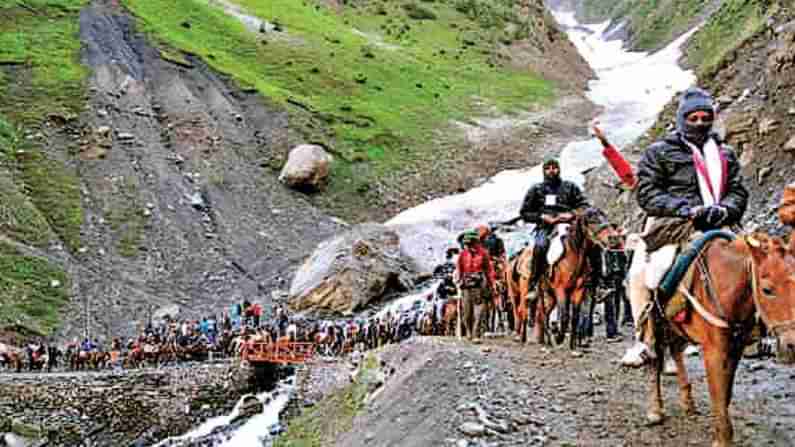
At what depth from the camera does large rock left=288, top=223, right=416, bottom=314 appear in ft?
113

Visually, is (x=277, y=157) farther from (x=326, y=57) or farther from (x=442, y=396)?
(x=442, y=396)

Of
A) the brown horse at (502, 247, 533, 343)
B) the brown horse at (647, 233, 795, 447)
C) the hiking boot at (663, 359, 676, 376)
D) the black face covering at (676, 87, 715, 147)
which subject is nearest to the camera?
the brown horse at (647, 233, 795, 447)

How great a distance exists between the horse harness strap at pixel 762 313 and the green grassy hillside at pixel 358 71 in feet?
140

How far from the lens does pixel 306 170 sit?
48.3m

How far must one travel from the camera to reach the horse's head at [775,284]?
6148mm

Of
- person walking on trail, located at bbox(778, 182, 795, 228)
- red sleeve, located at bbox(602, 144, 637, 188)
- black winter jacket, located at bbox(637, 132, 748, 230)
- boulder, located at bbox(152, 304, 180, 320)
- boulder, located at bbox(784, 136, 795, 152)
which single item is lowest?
boulder, located at bbox(152, 304, 180, 320)

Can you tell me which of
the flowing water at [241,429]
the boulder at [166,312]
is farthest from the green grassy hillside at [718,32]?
the flowing water at [241,429]

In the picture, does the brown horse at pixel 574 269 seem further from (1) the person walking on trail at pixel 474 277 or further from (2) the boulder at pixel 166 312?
(2) the boulder at pixel 166 312

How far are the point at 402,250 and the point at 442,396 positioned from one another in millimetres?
27571

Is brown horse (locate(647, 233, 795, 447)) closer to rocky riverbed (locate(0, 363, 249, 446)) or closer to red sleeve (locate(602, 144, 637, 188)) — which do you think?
red sleeve (locate(602, 144, 637, 188))

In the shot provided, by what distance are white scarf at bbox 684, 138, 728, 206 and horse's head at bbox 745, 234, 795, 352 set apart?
3.02ft

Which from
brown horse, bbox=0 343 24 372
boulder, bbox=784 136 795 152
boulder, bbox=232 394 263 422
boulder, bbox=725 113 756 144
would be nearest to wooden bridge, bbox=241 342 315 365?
boulder, bbox=232 394 263 422

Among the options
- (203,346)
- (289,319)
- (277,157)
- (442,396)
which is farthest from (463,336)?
(277,157)

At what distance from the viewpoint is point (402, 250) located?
38.0 meters
